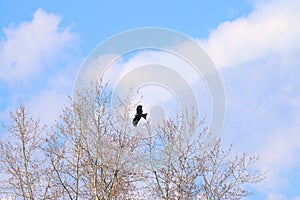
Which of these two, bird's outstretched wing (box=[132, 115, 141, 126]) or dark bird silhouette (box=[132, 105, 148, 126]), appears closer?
dark bird silhouette (box=[132, 105, 148, 126])

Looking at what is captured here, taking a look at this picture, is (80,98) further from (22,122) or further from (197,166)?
(197,166)

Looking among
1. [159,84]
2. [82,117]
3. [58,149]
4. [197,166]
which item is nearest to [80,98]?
Result: [82,117]

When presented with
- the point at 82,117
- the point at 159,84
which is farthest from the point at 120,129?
the point at 159,84

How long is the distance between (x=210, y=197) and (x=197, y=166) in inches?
43.1

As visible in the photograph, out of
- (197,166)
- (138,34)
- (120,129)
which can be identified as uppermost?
(138,34)

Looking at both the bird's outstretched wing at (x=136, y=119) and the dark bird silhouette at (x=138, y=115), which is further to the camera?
the bird's outstretched wing at (x=136, y=119)

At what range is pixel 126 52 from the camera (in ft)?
49.6

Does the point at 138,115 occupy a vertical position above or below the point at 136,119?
above

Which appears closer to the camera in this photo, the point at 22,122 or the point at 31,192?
the point at 31,192

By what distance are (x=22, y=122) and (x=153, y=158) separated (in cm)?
421

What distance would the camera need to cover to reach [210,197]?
16.4m

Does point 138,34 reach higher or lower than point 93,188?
higher

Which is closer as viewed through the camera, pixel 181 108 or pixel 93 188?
pixel 93 188

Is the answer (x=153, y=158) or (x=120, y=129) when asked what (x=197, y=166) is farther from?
(x=120, y=129)
